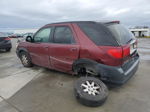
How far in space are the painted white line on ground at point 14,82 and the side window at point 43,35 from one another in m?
1.14

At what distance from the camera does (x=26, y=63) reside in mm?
4902

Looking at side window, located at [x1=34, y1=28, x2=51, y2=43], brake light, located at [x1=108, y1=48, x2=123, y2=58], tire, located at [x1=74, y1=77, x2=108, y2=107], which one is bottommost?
tire, located at [x1=74, y1=77, x2=108, y2=107]

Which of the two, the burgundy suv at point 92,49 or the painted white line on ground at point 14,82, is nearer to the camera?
the burgundy suv at point 92,49

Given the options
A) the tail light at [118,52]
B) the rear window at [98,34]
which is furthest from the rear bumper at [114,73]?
the rear window at [98,34]

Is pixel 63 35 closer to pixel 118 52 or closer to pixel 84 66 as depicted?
pixel 84 66

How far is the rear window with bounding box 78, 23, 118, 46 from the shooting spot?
2561 millimetres

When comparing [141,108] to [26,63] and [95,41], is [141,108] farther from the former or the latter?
[26,63]

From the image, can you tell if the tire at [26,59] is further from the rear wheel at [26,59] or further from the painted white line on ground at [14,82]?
the painted white line on ground at [14,82]

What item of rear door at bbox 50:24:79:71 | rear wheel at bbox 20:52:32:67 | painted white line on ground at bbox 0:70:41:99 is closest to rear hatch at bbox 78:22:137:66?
rear door at bbox 50:24:79:71

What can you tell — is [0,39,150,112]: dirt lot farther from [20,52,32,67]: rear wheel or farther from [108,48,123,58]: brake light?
[108,48,123,58]: brake light

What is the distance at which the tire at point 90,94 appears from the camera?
2.35m

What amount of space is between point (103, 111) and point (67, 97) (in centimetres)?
84

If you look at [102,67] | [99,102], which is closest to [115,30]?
[102,67]

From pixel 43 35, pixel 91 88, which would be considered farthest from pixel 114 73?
pixel 43 35
